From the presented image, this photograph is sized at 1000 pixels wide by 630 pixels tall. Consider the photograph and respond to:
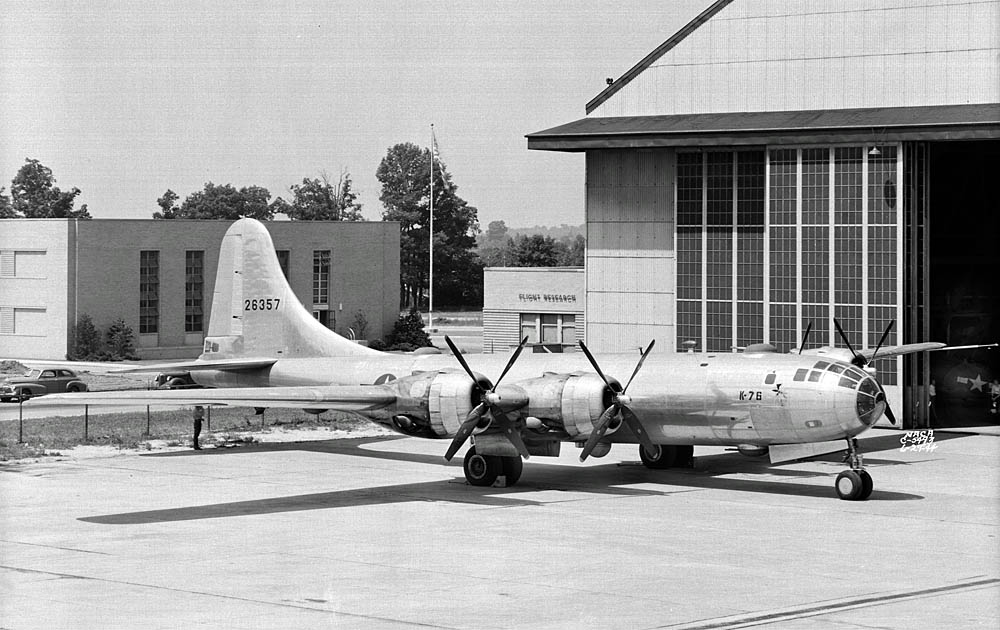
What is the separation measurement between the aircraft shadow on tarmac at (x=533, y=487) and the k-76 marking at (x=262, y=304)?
176 inches

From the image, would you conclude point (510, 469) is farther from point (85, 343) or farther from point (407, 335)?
point (407, 335)

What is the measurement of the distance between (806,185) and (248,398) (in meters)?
24.4

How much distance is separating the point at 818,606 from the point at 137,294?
231 ft

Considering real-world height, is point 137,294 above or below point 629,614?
above

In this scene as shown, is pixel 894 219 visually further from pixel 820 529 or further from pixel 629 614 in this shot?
pixel 629 614

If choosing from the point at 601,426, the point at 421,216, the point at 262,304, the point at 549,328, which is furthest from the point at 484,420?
the point at 421,216

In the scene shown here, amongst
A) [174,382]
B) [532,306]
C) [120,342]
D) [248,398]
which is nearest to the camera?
[248,398]

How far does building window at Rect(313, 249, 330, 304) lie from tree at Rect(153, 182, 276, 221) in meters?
47.6

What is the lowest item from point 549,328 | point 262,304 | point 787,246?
point 549,328

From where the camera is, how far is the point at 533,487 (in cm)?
3316

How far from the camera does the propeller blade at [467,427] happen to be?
1215 inches

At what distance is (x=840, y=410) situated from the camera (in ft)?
99.3

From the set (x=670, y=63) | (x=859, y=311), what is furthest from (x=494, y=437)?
(x=670, y=63)

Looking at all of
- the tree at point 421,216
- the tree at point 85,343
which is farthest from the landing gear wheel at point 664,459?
the tree at point 421,216
